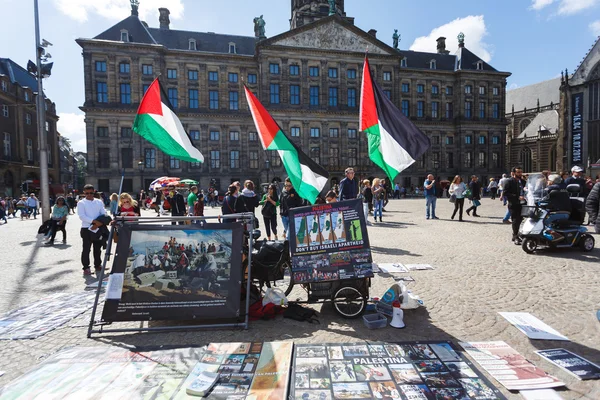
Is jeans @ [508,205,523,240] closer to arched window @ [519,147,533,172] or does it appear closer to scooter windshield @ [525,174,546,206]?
scooter windshield @ [525,174,546,206]

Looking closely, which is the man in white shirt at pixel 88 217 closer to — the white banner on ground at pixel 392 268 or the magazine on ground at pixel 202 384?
the magazine on ground at pixel 202 384

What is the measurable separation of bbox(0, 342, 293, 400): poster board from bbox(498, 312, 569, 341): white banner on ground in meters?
2.88

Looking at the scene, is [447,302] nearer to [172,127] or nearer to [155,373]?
[155,373]

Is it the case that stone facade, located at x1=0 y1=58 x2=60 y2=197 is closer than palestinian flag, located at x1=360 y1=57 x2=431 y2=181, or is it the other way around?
palestinian flag, located at x1=360 y1=57 x2=431 y2=181

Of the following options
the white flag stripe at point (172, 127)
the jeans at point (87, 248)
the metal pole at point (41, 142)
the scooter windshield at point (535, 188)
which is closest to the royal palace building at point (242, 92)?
the metal pole at point (41, 142)

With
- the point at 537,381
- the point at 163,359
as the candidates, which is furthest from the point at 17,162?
the point at 537,381

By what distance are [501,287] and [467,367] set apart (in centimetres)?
307

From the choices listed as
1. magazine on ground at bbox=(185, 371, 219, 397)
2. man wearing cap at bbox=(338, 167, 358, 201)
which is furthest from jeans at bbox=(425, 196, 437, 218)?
magazine on ground at bbox=(185, 371, 219, 397)

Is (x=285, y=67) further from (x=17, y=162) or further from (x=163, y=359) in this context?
(x=163, y=359)

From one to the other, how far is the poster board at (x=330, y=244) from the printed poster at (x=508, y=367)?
4.97 ft

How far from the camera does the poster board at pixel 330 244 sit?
4527mm

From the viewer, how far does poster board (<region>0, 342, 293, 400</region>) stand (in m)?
2.83

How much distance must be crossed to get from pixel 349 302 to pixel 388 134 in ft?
10.7

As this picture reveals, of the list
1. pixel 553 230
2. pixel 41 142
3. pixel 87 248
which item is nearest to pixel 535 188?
pixel 553 230
